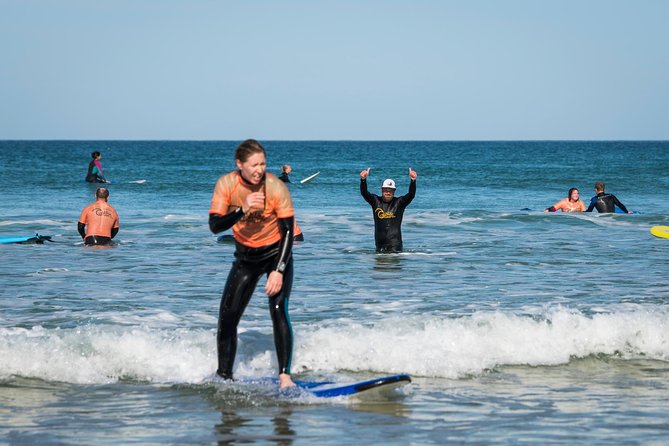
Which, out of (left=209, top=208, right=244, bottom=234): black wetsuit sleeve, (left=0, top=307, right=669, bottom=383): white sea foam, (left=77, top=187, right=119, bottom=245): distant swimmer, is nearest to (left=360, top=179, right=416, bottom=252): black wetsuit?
(left=77, top=187, right=119, bottom=245): distant swimmer

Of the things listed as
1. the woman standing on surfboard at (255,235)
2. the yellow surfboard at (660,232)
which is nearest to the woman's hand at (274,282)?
the woman standing on surfboard at (255,235)

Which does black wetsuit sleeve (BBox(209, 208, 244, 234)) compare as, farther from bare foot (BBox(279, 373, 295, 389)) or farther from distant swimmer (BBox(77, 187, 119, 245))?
distant swimmer (BBox(77, 187, 119, 245))

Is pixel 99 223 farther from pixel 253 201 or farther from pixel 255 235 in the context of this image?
pixel 253 201

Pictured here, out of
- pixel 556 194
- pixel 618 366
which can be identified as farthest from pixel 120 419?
pixel 556 194

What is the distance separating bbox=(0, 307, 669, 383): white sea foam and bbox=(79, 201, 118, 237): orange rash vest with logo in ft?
25.5

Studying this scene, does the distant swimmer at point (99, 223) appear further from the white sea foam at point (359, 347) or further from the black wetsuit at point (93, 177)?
the black wetsuit at point (93, 177)

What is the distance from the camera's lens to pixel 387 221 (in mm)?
15820

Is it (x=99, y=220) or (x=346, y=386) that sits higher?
(x=99, y=220)

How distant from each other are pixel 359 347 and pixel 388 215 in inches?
279

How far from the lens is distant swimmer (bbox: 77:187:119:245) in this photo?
17.0 m

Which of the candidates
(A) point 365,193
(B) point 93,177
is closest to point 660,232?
(A) point 365,193

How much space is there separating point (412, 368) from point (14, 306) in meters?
5.20

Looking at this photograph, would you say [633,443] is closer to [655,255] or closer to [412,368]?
[412,368]

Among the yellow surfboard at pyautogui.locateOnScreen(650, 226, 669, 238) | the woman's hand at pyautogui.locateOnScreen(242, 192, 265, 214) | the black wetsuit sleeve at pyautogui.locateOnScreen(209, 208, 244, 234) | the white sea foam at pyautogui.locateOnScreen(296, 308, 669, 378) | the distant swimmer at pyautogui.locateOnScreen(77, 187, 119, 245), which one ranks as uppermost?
the woman's hand at pyautogui.locateOnScreen(242, 192, 265, 214)
